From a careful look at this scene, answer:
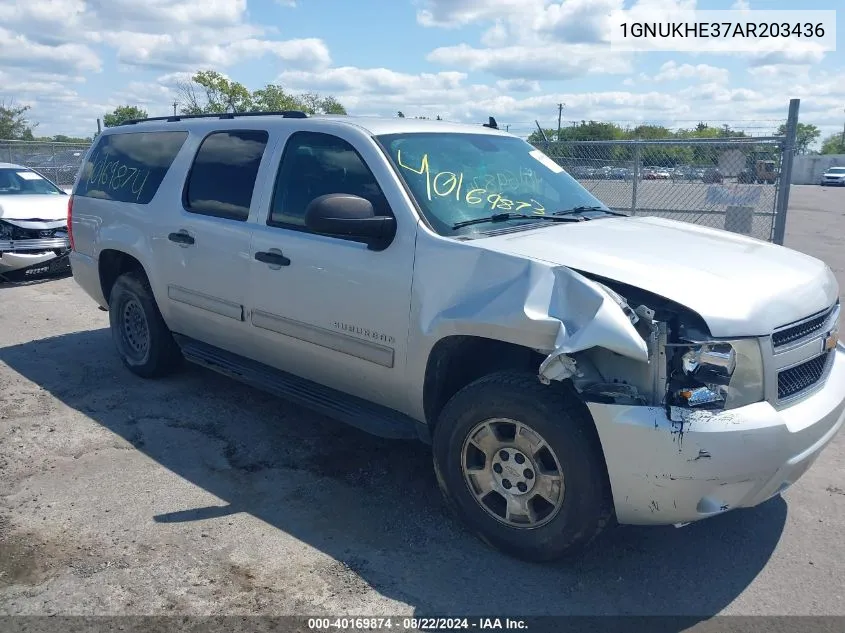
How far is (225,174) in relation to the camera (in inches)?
194

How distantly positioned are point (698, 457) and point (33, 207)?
1033 cm

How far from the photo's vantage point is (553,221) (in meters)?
4.09

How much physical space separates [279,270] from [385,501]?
1465 mm

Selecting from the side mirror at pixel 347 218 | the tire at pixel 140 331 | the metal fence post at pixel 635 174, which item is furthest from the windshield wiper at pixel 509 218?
the metal fence post at pixel 635 174

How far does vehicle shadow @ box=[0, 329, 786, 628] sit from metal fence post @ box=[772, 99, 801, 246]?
5.18 metres

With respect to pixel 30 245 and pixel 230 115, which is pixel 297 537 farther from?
pixel 30 245

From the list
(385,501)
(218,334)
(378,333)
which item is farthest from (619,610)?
(218,334)

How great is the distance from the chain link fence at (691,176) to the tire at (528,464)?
20.7 feet

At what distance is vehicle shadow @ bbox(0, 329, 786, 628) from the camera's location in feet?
10.5

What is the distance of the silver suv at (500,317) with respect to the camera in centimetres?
294

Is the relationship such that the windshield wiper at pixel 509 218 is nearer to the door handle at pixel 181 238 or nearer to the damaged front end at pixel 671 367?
the damaged front end at pixel 671 367

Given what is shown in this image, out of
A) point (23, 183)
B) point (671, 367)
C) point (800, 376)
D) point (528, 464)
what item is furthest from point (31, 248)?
point (800, 376)

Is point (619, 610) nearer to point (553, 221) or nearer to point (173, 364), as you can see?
point (553, 221)

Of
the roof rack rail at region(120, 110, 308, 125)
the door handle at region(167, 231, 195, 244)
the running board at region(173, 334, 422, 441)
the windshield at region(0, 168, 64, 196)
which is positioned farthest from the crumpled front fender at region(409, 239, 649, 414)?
the windshield at region(0, 168, 64, 196)
